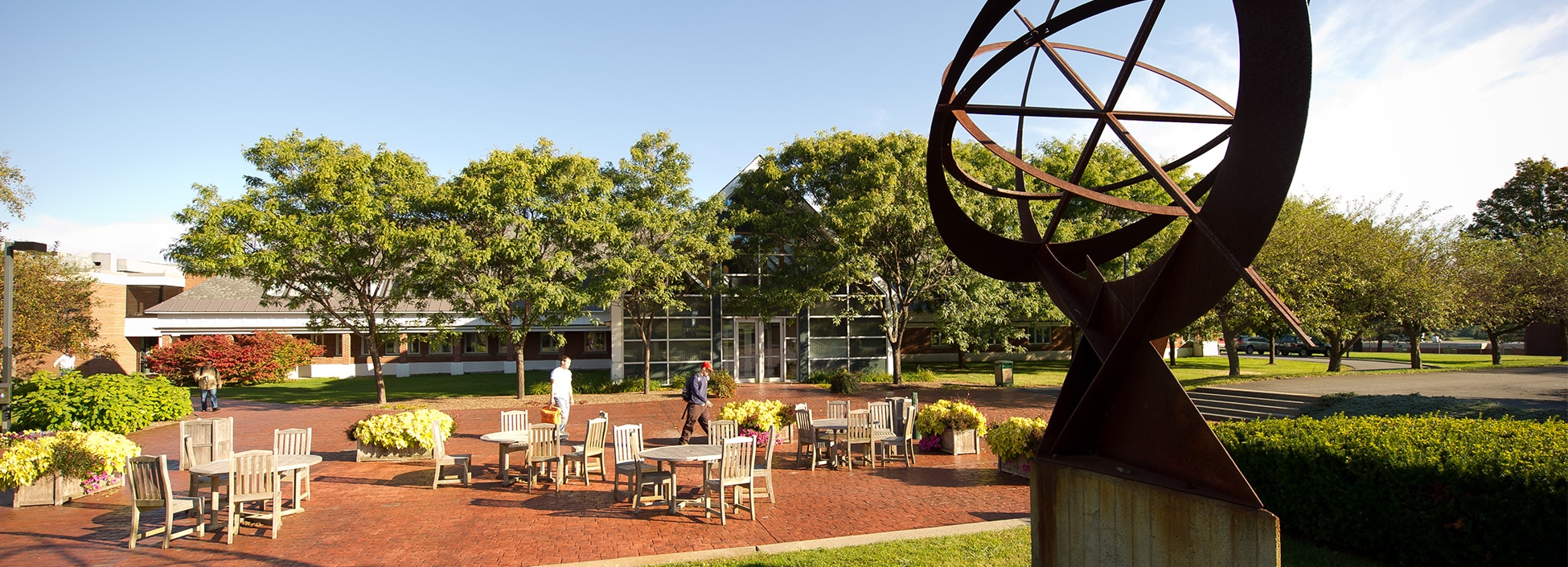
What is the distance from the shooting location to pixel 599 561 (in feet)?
24.5

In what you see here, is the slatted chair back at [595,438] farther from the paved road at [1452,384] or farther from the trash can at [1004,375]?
the trash can at [1004,375]

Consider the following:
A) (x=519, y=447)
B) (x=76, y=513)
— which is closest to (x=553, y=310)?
(x=519, y=447)

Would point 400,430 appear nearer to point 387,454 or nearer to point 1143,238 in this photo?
point 387,454

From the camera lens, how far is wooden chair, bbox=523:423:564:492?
11.2 m

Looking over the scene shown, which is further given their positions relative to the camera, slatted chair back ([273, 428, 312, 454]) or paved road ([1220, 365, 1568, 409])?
paved road ([1220, 365, 1568, 409])

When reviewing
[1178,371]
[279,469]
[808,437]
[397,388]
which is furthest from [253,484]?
[1178,371]

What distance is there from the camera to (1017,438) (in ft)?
38.1

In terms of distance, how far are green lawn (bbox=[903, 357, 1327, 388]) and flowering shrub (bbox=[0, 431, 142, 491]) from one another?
25.2m

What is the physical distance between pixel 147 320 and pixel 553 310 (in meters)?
24.4

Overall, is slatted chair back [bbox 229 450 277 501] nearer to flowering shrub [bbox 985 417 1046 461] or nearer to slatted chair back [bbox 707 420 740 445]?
slatted chair back [bbox 707 420 740 445]

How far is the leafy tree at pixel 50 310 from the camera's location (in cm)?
2630

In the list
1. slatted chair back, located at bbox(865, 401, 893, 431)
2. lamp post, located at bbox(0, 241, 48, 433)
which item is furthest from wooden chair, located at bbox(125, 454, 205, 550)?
slatted chair back, located at bbox(865, 401, 893, 431)

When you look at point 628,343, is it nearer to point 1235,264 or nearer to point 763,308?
point 763,308

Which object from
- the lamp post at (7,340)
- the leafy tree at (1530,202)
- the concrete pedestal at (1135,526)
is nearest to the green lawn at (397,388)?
the lamp post at (7,340)
